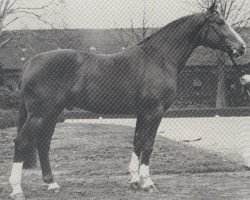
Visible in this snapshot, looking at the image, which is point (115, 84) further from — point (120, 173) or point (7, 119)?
point (7, 119)

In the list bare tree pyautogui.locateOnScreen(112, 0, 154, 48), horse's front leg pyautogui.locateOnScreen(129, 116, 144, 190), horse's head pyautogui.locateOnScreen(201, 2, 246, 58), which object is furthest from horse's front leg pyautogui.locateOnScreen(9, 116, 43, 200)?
bare tree pyautogui.locateOnScreen(112, 0, 154, 48)

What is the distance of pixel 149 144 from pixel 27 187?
2075mm

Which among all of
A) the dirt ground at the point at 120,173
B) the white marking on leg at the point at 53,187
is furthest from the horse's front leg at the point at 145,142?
the white marking on leg at the point at 53,187

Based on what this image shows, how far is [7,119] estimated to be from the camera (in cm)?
1969

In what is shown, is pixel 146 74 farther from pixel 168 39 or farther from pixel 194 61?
pixel 194 61

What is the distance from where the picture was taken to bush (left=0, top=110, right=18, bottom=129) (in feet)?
62.2

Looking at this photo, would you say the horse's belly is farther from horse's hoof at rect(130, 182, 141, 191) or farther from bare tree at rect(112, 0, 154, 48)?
bare tree at rect(112, 0, 154, 48)

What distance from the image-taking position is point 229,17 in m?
44.0

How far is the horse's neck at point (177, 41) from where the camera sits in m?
6.99

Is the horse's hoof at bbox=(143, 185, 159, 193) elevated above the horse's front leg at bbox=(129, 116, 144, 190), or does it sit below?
below

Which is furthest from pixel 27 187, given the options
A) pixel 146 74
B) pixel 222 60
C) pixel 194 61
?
pixel 194 61

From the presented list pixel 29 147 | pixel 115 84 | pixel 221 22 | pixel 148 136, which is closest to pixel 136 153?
pixel 148 136

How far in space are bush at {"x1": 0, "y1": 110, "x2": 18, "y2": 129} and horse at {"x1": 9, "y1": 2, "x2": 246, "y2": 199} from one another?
486 inches

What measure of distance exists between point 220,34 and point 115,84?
1763 mm
